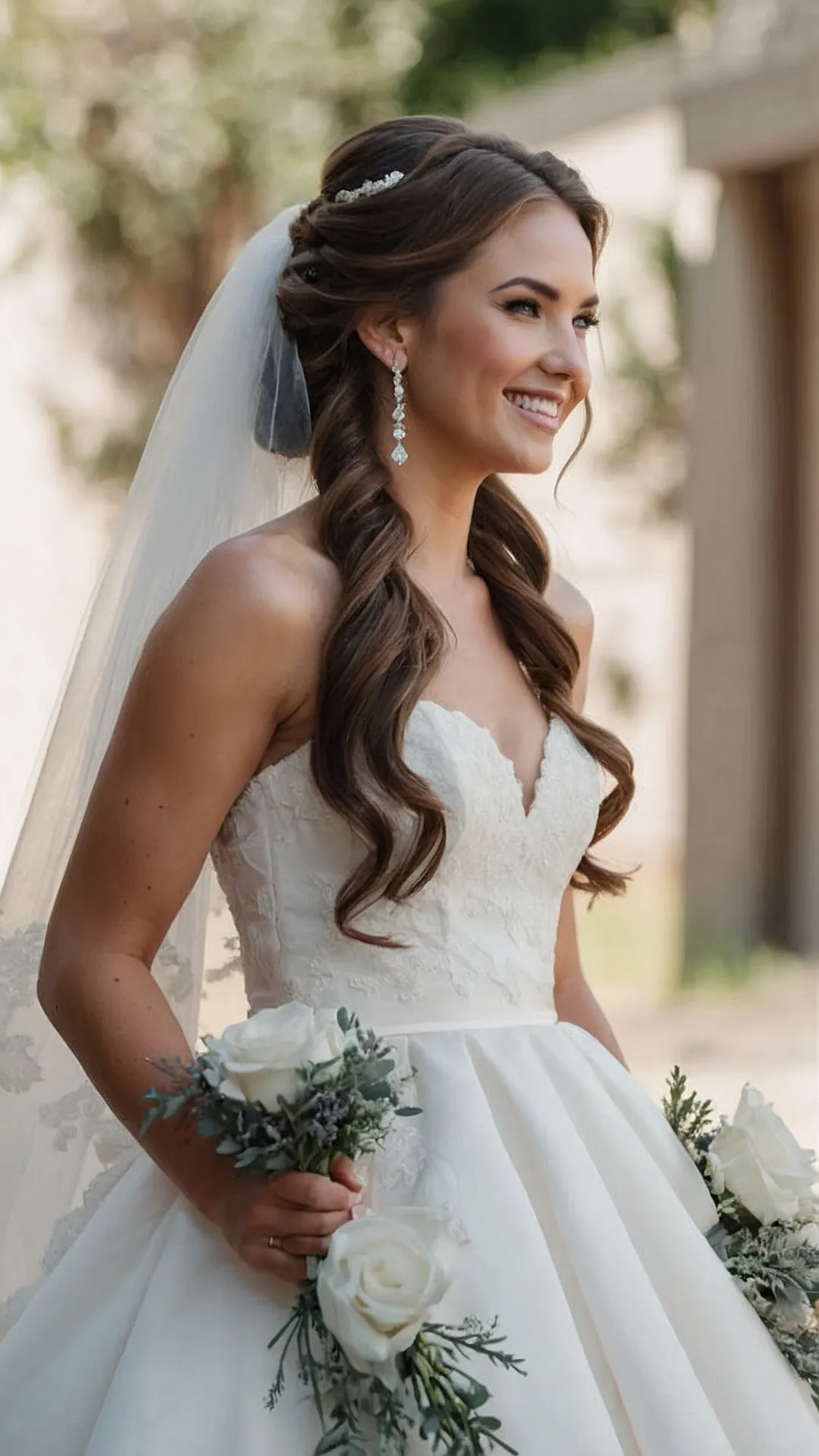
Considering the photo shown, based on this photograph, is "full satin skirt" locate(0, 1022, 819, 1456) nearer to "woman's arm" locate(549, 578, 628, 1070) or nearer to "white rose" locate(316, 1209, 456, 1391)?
"white rose" locate(316, 1209, 456, 1391)

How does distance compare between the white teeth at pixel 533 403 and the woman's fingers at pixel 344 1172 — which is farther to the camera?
the white teeth at pixel 533 403

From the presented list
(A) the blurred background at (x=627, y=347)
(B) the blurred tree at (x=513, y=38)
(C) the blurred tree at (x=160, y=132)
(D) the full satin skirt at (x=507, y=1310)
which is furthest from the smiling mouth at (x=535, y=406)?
(B) the blurred tree at (x=513, y=38)

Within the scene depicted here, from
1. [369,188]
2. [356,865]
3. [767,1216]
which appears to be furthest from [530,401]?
[767,1216]

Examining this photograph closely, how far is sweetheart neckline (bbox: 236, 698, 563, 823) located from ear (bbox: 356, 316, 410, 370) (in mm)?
479

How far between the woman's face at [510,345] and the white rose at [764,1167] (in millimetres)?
897

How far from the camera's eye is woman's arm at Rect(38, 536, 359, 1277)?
2.23 meters

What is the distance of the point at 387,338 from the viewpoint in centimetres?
259

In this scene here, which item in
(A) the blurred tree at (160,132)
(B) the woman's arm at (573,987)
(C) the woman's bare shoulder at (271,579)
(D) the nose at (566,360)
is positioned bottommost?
(B) the woman's arm at (573,987)

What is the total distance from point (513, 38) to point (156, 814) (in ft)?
48.9

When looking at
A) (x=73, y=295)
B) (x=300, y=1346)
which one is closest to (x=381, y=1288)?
(x=300, y=1346)

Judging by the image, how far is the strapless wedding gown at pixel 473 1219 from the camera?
6.84ft

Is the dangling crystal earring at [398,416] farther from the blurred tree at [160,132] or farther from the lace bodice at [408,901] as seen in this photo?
the blurred tree at [160,132]

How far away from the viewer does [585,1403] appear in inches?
81.4

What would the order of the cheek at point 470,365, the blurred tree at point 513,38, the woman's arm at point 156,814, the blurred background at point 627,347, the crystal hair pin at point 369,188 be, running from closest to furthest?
the woman's arm at point 156,814, the cheek at point 470,365, the crystal hair pin at point 369,188, the blurred background at point 627,347, the blurred tree at point 513,38
